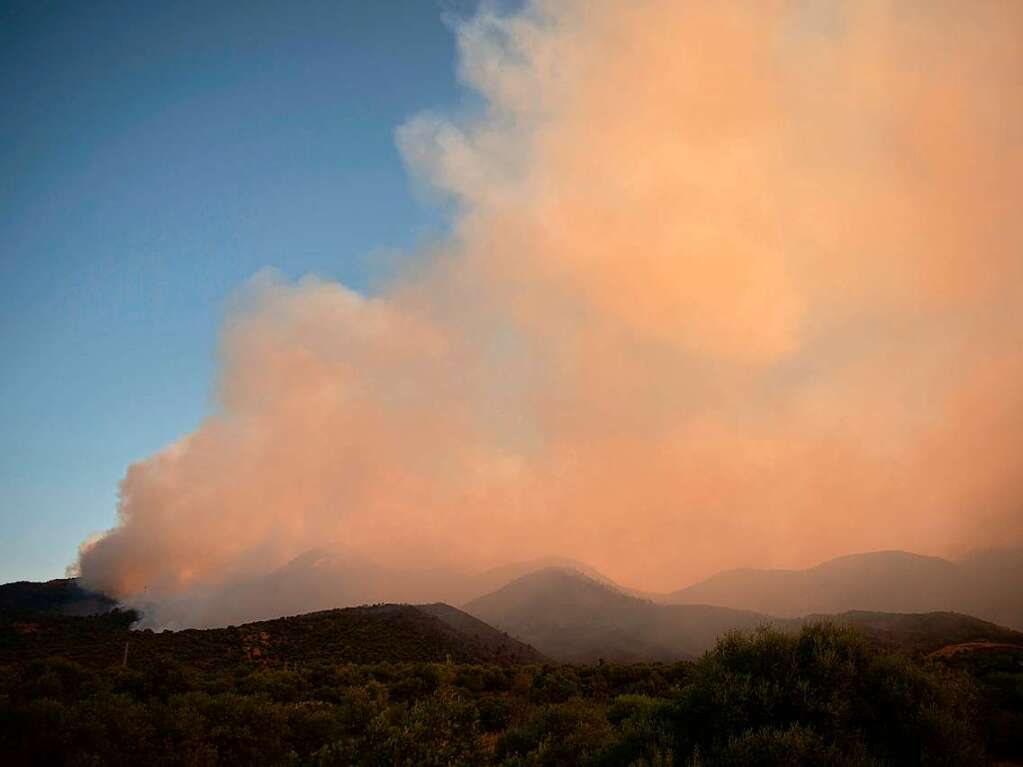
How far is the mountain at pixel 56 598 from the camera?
459 feet

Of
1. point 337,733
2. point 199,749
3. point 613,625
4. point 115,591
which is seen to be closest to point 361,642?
point 337,733

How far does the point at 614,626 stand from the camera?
163750 millimetres

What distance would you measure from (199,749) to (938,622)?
419 ft

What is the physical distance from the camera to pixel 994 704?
17.1 m

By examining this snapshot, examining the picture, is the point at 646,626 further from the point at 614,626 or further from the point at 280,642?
the point at 280,642

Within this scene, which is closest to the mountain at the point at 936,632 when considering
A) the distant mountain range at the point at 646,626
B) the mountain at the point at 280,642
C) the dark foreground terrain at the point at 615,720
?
the distant mountain range at the point at 646,626

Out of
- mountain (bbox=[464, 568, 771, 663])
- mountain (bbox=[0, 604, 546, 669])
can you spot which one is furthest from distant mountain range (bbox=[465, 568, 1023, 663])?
mountain (bbox=[0, 604, 546, 669])

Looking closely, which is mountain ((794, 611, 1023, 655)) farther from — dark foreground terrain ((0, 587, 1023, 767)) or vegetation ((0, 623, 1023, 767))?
vegetation ((0, 623, 1023, 767))

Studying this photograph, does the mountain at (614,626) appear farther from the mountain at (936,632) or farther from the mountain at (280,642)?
the mountain at (280,642)

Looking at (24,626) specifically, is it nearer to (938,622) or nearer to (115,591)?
(115,591)

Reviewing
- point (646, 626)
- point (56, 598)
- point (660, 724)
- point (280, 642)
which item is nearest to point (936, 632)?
point (646, 626)

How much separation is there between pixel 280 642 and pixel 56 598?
469ft

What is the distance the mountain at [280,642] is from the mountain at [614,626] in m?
52.7

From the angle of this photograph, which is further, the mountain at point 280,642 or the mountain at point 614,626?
the mountain at point 614,626
